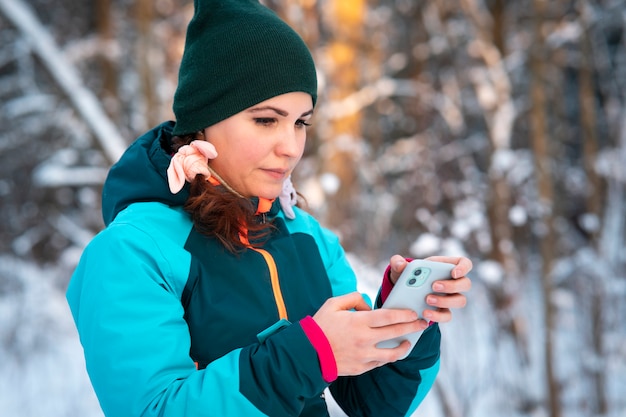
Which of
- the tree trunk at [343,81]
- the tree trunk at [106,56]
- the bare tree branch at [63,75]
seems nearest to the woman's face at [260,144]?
the bare tree branch at [63,75]

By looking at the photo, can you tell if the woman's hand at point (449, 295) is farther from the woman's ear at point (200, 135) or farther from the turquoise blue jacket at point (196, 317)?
the woman's ear at point (200, 135)

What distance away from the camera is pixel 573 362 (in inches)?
189

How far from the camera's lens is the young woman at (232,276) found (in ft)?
3.20

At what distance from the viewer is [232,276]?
1169mm

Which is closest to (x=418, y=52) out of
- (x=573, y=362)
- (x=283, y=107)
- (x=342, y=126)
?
(x=342, y=126)

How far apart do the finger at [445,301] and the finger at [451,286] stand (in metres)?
0.01

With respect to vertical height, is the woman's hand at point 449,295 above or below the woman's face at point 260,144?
below

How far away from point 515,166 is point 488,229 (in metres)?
0.59

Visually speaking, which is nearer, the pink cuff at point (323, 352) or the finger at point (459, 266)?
the pink cuff at point (323, 352)

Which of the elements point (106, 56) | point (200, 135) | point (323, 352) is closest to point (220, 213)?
point (200, 135)

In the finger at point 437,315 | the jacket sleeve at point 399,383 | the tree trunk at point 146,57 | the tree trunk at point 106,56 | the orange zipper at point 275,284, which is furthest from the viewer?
the tree trunk at point 106,56

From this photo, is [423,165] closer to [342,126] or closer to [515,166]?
[515,166]

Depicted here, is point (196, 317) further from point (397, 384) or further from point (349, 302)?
point (397, 384)

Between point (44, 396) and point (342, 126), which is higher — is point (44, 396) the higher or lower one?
the lower one
